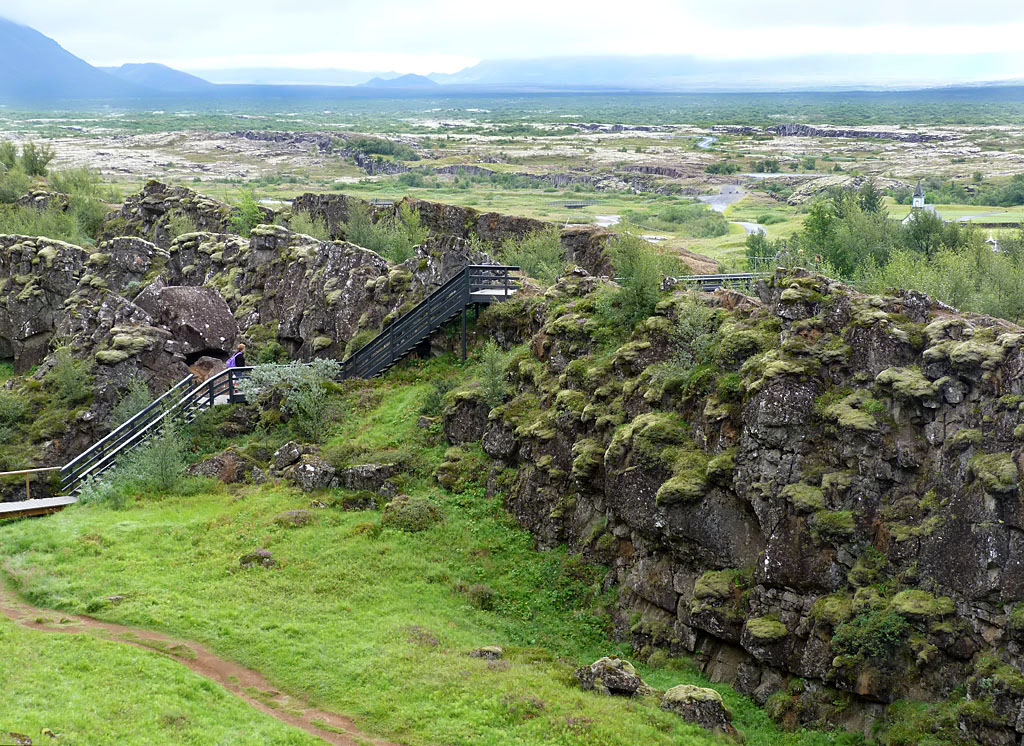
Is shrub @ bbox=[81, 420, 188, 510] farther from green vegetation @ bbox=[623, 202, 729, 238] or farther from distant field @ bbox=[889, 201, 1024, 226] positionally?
green vegetation @ bbox=[623, 202, 729, 238]

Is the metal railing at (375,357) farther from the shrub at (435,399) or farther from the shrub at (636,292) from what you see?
the shrub at (636,292)

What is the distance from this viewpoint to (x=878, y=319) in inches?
909

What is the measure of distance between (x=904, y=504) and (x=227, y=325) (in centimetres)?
3581

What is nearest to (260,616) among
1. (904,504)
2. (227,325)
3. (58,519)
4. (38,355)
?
(58,519)

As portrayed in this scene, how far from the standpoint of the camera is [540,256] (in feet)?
157

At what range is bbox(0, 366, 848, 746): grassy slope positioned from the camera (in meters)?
19.4

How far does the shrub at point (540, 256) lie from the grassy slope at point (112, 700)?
→ 26920 mm

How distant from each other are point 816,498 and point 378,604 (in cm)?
1148

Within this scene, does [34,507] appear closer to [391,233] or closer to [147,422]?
[147,422]

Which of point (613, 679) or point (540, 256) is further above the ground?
point (540, 256)

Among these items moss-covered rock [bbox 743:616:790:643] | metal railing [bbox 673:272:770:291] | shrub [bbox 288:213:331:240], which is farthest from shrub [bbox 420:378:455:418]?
shrub [bbox 288:213:331:240]

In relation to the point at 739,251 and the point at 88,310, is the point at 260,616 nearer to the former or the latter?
the point at 88,310

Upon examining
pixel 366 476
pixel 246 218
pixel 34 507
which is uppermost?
pixel 246 218

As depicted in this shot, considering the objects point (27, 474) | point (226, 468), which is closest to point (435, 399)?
point (226, 468)
